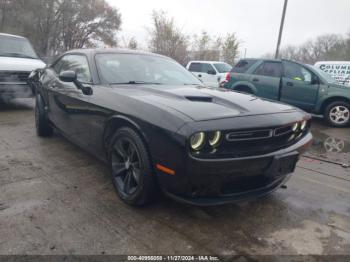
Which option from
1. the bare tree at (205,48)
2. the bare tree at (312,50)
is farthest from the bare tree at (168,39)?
the bare tree at (312,50)

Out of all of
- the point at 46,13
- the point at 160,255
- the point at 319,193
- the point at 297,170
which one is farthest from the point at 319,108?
the point at 46,13

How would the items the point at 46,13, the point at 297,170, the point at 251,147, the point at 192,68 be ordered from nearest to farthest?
the point at 251,147 < the point at 297,170 < the point at 192,68 < the point at 46,13

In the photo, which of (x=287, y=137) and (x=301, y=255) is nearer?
(x=301, y=255)

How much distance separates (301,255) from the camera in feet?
7.12

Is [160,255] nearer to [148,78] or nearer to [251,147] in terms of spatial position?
[251,147]

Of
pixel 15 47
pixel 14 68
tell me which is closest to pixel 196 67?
pixel 15 47

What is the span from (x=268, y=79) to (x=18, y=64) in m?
6.11

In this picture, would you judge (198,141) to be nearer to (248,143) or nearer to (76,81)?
(248,143)

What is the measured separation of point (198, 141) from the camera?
84.5 inches

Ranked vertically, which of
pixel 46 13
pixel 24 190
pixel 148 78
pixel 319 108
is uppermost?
pixel 46 13

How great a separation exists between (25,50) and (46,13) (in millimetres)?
17587

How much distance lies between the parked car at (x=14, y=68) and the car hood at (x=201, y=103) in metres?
4.60

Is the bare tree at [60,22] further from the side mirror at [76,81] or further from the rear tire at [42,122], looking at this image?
the side mirror at [76,81]

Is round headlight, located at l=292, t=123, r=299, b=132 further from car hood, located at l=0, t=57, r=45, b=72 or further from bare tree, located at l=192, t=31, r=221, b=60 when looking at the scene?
bare tree, located at l=192, t=31, r=221, b=60
